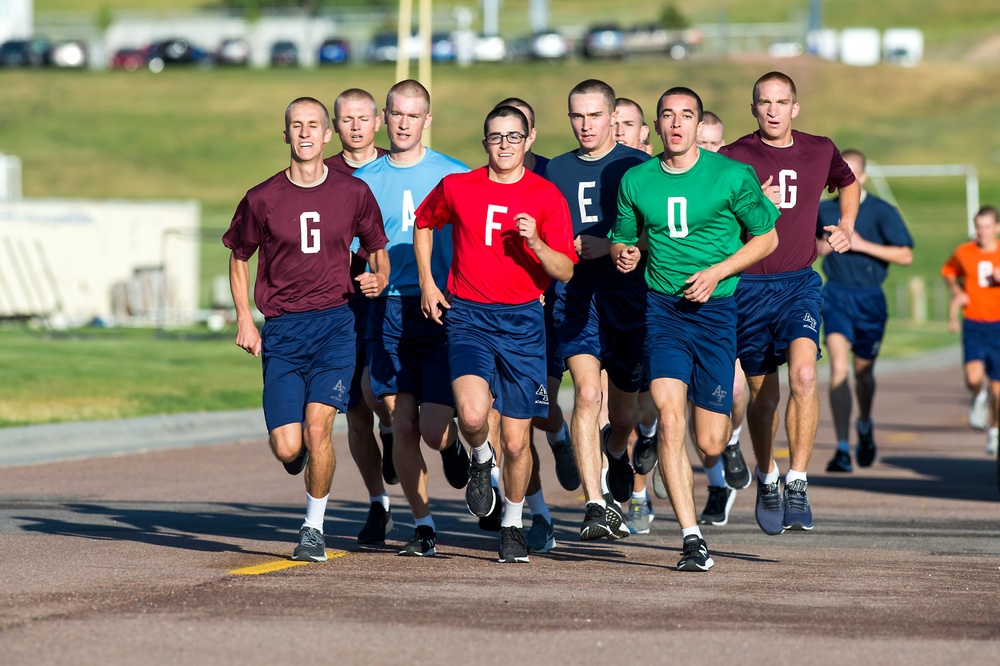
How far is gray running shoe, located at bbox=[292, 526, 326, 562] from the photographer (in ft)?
28.6

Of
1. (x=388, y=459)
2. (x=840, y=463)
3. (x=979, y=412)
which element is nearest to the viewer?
(x=388, y=459)

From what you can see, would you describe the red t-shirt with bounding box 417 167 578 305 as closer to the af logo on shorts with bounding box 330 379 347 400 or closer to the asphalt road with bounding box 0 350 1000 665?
the af logo on shorts with bounding box 330 379 347 400

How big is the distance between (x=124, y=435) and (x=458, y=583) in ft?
27.7

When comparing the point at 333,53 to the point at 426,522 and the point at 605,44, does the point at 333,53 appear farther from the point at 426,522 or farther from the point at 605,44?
the point at 426,522

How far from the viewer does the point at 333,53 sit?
85375mm

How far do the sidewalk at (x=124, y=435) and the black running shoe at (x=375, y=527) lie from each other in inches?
204

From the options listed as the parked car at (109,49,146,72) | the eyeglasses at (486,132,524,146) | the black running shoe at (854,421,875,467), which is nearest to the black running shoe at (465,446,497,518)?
the eyeglasses at (486,132,524,146)

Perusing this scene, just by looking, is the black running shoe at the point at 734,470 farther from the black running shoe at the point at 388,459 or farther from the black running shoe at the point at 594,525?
the black running shoe at the point at 594,525

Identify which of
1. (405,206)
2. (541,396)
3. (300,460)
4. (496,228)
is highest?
(405,206)

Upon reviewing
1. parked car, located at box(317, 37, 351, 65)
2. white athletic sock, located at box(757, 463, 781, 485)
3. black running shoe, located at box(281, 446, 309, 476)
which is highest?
parked car, located at box(317, 37, 351, 65)

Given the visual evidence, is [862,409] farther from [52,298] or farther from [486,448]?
[52,298]

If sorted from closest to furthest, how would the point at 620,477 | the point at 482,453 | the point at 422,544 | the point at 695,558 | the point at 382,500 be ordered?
the point at 695,558, the point at 482,453, the point at 422,544, the point at 382,500, the point at 620,477

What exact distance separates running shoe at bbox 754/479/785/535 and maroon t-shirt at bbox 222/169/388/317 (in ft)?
8.53

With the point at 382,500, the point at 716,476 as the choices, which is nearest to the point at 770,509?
the point at 716,476
